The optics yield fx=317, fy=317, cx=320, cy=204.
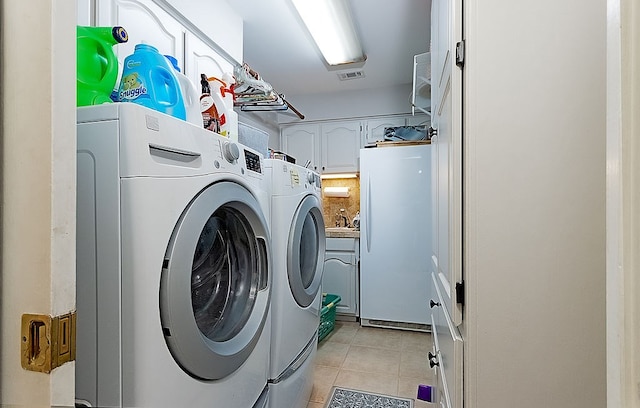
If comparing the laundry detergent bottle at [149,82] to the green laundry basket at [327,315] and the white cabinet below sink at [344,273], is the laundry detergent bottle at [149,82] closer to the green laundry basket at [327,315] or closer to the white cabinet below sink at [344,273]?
the green laundry basket at [327,315]

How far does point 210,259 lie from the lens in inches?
39.3

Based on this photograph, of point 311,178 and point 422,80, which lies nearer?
point 311,178

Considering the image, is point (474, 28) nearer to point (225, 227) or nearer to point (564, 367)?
point (564, 367)

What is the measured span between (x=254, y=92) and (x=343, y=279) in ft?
6.37

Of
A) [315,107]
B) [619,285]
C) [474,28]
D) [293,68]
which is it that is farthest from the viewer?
[315,107]

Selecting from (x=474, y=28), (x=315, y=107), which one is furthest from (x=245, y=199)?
(x=315, y=107)

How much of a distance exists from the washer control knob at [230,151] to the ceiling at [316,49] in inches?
57.3

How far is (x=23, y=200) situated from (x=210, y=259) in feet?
1.90

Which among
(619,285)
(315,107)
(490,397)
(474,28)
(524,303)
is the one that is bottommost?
(490,397)

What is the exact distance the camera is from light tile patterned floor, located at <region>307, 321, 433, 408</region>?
6.55 feet

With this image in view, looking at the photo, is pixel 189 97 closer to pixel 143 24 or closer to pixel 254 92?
pixel 143 24

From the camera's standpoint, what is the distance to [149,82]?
34.4 inches

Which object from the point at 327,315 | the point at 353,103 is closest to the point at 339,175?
the point at 353,103

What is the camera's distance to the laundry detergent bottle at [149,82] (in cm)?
86
